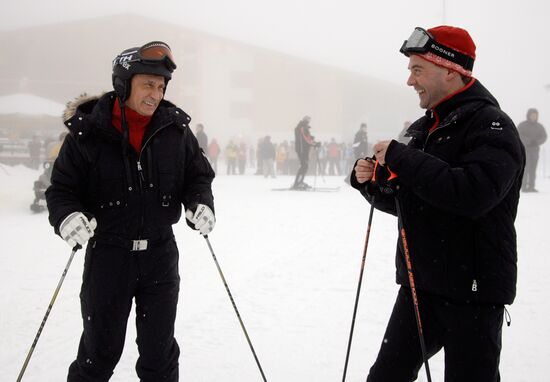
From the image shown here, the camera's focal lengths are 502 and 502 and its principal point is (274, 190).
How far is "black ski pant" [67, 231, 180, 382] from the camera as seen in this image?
2.28 metres

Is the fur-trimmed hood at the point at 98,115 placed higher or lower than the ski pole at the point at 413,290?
higher

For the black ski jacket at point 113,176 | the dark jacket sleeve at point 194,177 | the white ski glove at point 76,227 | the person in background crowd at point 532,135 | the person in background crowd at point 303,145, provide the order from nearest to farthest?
the white ski glove at point 76,227 → the black ski jacket at point 113,176 → the dark jacket sleeve at point 194,177 → the person in background crowd at point 532,135 → the person in background crowd at point 303,145

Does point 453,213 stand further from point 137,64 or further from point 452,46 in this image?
point 137,64

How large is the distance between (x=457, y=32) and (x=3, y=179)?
12667 millimetres

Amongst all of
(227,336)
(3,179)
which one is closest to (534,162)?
(227,336)

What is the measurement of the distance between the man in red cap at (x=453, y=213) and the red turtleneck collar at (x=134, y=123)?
1141 mm

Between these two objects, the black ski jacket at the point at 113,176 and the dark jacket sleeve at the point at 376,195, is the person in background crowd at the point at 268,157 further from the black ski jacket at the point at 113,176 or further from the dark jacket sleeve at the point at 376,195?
the dark jacket sleeve at the point at 376,195

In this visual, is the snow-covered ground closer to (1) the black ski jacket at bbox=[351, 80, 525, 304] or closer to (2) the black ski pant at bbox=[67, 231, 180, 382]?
(2) the black ski pant at bbox=[67, 231, 180, 382]

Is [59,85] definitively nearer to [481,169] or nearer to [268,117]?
[268,117]

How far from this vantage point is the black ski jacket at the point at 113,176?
2258 millimetres

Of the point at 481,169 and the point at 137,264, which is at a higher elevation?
the point at 481,169

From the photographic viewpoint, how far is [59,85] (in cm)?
2783

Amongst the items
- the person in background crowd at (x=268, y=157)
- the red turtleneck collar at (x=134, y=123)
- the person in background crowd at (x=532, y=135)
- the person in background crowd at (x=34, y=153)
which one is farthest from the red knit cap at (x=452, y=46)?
the person in background crowd at (x=268, y=157)

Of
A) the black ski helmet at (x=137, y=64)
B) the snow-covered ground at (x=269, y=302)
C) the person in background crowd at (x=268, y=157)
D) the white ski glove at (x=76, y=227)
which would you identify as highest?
the black ski helmet at (x=137, y=64)
